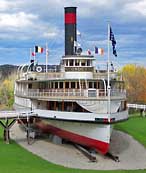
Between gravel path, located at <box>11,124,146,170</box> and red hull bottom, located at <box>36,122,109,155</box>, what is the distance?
2.36ft

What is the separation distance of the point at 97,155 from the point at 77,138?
1.92 metres

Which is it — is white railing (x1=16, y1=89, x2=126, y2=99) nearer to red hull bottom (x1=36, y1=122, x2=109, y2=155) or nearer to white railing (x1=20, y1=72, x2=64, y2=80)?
white railing (x1=20, y1=72, x2=64, y2=80)

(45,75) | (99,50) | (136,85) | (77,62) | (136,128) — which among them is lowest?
(136,128)

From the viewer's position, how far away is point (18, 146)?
3016cm

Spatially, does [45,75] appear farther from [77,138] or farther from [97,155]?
[97,155]

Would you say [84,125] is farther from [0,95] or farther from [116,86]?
[0,95]

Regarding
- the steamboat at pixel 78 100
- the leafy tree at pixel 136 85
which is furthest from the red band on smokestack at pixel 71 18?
the leafy tree at pixel 136 85

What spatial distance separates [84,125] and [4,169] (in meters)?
7.71

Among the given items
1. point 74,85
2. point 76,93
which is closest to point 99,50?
point 74,85

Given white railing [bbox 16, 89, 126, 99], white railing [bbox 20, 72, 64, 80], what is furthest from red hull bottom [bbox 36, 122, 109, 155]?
white railing [bbox 20, 72, 64, 80]

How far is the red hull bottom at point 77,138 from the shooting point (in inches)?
1083

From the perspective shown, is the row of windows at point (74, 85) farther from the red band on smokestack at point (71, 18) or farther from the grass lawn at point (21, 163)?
the red band on smokestack at point (71, 18)

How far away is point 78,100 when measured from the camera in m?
28.6

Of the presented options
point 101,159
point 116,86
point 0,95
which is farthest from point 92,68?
point 0,95
